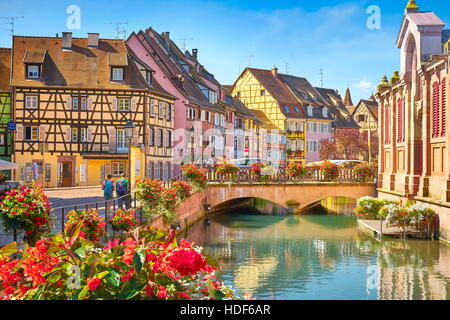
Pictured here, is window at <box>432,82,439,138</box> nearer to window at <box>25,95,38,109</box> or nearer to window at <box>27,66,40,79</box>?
window at <box>25,95,38,109</box>

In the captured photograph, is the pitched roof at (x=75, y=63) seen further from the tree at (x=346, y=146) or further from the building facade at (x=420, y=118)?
the tree at (x=346, y=146)

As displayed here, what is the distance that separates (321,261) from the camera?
857 inches

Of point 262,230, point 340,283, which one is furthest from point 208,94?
point 340,283

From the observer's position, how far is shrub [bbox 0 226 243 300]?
3225 millimetres

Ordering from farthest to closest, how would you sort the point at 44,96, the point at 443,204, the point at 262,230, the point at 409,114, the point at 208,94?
the point at 208,94 → the point at 44,96 → the point at 262,230 → the point at 409,114 → the point at 443,204

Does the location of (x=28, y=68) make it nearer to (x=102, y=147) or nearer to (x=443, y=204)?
(x=102, y=147)

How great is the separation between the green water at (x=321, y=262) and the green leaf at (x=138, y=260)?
12.0 m

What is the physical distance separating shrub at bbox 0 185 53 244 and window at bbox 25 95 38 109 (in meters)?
29.9

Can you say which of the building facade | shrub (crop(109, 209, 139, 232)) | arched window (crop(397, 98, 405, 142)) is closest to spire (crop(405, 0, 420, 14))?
the building facade

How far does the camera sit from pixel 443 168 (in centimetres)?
2411

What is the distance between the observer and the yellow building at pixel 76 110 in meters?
38.4

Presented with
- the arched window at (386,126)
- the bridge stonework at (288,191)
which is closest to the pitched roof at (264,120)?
the bridge stonework at (288,191)

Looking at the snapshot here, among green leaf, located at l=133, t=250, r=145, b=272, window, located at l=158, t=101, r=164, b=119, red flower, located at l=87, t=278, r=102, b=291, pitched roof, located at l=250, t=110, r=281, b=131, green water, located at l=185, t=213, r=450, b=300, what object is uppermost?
pitched roof, located at l=250, t=110, r=281, b=131
